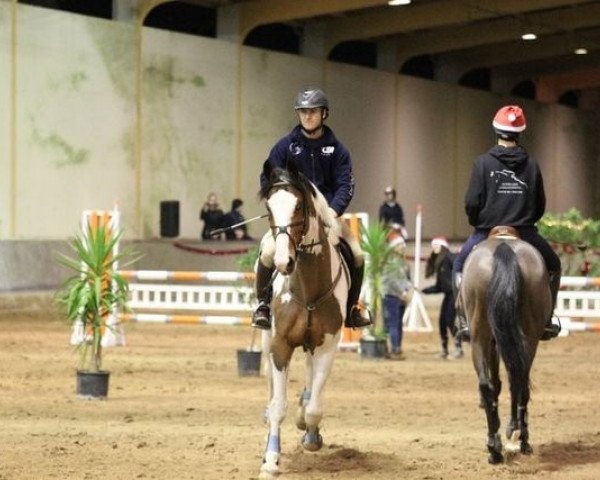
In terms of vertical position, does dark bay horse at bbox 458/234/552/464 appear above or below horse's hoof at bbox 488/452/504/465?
above

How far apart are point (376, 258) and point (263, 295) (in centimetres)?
841

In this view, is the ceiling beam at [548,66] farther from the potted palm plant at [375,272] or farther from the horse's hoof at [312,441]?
the horse's hoof at [312,441]

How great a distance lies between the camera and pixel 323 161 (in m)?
9.46

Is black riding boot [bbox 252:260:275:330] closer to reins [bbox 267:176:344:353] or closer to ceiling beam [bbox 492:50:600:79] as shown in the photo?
reins [bbox 267:176:344:353]

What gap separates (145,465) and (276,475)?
3.07ft

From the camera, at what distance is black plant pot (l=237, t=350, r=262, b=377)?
1516cm

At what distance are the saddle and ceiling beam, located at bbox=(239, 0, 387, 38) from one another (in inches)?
813

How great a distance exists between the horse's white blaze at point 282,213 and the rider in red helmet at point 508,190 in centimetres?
170

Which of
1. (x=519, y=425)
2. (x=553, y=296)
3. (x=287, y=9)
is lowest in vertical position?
(x=519, y=425)

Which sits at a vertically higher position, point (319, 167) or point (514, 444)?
point (319, 167)

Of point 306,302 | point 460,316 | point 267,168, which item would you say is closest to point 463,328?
point 460,316

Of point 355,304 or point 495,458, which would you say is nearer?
point 495,458

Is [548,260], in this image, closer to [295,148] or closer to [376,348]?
[295,148]

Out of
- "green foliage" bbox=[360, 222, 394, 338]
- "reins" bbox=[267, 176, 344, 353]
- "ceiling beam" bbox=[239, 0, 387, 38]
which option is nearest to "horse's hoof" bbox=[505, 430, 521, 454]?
"reins" bbox=[267, 176, 344, 353]
